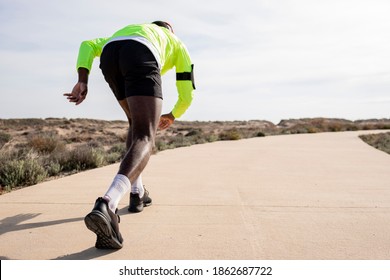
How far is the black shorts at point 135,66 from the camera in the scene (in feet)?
8.11

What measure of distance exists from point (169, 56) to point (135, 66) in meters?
0.51

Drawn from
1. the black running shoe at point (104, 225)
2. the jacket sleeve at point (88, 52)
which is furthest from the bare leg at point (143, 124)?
the jacket sleeve at point (88, 52)

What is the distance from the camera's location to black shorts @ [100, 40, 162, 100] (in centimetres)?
247

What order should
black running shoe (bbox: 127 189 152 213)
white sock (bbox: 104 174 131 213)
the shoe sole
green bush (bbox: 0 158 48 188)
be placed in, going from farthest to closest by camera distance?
1. green bush (bbox: 0 158 48 188)
2. black running shoe (bbox: 127 189 152 213)
3. white sock (bbox: 104 174 131 213)
4. the shoe sole

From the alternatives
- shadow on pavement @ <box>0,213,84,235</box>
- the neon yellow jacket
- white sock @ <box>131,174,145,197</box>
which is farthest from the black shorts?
shadow on pavement @ <box>0,213,84,235</box>

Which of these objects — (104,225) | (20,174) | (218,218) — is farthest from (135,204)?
(20,174)

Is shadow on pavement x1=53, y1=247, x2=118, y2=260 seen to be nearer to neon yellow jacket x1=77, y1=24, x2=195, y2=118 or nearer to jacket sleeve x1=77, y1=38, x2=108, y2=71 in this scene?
neon yellow jacket x1=77, y1=24, x2=195, y2=118

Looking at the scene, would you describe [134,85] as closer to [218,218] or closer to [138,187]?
[138,187]

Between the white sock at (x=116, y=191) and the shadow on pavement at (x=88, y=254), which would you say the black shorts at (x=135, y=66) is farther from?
the shadow on pavement at (x=88, y=254)

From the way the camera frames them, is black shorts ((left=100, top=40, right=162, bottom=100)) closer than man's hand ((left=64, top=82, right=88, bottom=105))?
Yes

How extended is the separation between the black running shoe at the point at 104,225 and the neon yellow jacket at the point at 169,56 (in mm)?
1154

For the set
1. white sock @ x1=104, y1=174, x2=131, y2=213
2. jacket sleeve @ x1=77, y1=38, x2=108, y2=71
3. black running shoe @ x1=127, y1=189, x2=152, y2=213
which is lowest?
black running shoe @ x1=127, y1=189, x2=152, y2=213

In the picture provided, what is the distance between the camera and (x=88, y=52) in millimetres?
2906
